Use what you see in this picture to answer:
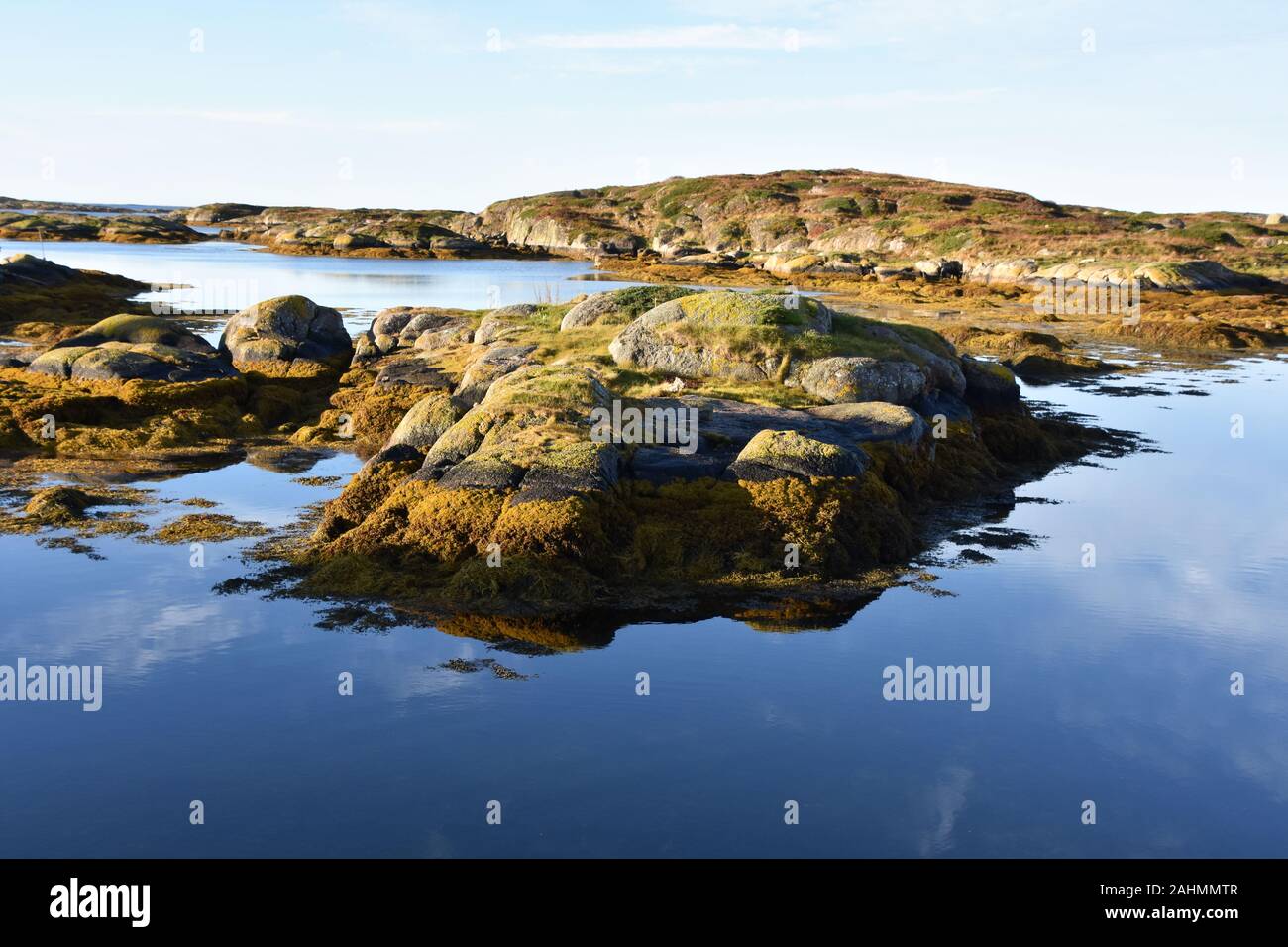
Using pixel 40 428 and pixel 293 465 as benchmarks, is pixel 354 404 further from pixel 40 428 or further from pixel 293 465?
pixel 40 428

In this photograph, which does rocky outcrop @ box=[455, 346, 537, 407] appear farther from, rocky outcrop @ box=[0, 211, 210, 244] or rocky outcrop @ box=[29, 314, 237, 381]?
rocky outcrop @ box=[0, 211, 210, 244]

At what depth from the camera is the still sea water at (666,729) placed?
9.78m

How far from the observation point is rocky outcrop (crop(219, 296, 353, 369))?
34469mm

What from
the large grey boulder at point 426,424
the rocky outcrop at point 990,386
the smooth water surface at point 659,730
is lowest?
the smooth water surface at point 659,730

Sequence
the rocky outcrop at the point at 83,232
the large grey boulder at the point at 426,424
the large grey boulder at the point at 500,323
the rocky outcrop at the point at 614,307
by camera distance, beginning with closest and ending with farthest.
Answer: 1. the large grey boulder at the point at 426,424
2. the rocky outcrop at the point at 614,307
3. the large grey boulder at the point at 500,323
4. the rocky outcrop at the point at 83,232

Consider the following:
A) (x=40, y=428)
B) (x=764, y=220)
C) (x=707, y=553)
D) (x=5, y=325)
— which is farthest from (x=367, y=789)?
(x=764, y=220)

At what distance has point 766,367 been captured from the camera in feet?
83.0

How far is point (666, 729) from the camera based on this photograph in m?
11.8

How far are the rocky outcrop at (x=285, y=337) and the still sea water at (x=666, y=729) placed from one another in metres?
17.1

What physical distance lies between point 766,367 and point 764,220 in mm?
109259

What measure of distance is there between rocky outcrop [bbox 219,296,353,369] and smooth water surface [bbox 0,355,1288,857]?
1753 cm

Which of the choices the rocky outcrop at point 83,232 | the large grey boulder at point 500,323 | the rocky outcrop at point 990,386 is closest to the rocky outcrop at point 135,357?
the large grey boulder at point 500,323

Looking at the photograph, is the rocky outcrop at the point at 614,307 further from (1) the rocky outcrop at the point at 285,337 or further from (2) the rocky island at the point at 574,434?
(1) the rocky outcrop at the point at 285,337

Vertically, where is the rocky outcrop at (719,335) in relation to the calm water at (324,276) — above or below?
below
